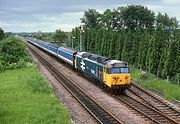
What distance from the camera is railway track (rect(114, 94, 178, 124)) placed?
2417 cm

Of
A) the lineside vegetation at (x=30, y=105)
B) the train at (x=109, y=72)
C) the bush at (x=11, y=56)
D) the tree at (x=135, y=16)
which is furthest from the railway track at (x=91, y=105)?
the tree at (x=135, y=16)

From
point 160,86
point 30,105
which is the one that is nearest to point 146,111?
point 30,105

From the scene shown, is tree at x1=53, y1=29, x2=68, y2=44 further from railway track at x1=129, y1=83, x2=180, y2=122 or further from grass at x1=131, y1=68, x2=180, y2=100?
railway track at x1=129, y1=83, x2=180, y2=122

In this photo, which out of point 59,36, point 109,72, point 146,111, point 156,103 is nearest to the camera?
point 146,111

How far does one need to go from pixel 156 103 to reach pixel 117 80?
175 inches

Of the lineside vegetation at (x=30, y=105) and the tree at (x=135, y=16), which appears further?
the tree at (x=135, y=16)

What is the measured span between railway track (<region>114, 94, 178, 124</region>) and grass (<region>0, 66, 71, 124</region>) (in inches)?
197

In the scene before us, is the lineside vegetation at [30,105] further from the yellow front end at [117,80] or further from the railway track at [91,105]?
the yellow front end at [117,80]

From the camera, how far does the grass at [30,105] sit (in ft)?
75.0

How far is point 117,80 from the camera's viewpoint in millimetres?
33219

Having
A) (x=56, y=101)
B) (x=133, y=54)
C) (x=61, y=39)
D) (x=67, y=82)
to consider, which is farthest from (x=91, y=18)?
(x=56, y=101)

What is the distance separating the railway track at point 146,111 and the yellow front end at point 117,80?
1048mm

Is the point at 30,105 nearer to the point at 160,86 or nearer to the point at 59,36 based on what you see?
the point at 160,86

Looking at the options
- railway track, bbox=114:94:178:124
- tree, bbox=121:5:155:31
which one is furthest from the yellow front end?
tree, bbox=121:5:155:31
